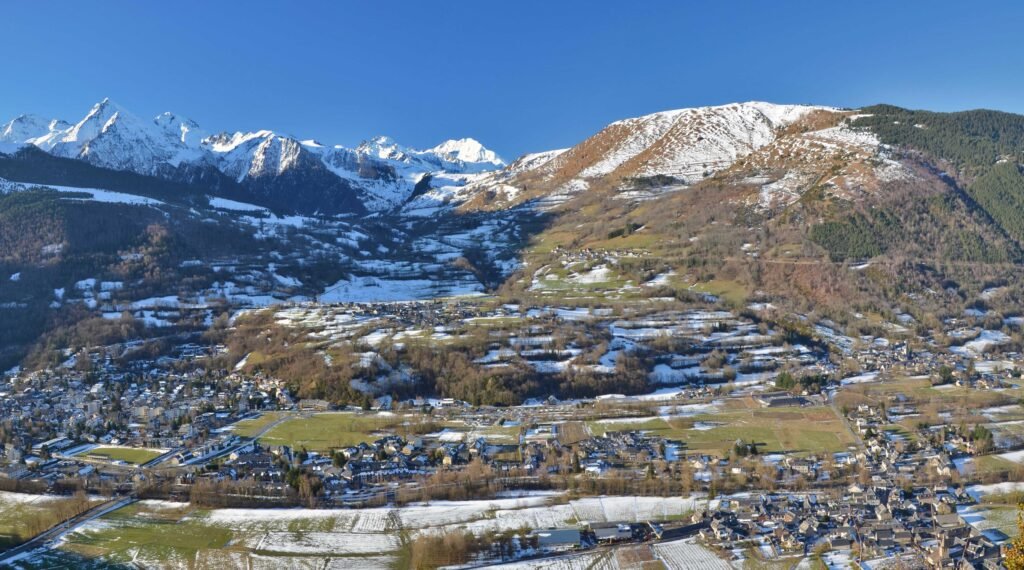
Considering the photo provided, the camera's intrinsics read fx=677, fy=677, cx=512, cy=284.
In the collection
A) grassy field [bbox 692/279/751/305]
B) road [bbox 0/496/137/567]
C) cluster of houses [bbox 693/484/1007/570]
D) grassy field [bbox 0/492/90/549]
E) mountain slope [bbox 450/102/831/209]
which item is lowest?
cluster of houses [bbox 693/484/1007/570]

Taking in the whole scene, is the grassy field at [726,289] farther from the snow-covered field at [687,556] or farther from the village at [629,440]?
the snow-covered field at [687,556]

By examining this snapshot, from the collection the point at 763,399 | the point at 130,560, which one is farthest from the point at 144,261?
the point at 763,399

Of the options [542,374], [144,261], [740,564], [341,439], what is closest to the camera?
[740,564]

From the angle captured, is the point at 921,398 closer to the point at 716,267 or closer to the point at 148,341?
the point at 716,267

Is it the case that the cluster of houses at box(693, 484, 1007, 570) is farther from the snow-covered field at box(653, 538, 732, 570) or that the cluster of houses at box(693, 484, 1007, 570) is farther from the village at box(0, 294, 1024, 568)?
the snow-covered field at box(653, 538, 732, 570)

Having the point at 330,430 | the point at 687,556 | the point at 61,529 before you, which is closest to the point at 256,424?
the point at 330,430

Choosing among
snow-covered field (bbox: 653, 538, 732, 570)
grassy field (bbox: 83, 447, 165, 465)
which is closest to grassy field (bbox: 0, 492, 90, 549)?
grassy field (bbox: 83, 447, 165, 465)

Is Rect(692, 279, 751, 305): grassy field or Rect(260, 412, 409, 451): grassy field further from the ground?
Rect(692, 279, 751, 305): grassy field
